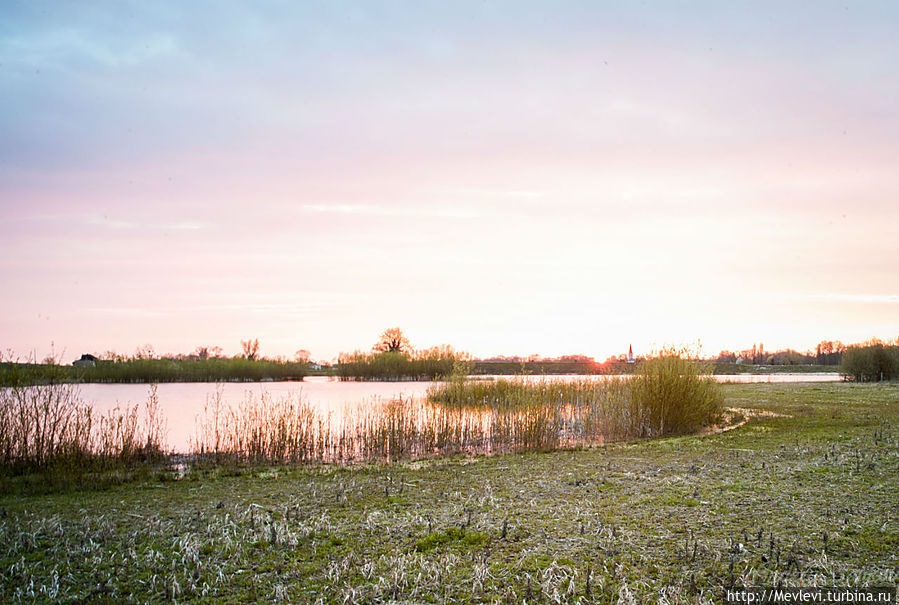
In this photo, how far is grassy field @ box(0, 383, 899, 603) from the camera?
4.44 meters

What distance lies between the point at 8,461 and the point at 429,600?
946cm

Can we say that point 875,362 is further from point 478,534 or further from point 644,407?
point 478,534

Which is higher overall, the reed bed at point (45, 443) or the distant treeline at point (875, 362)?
the distant treeline at point (875, 362)

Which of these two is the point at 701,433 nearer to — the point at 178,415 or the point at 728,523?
the point at 728,523

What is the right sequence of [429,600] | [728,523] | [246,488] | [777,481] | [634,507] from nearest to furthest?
[429,600]
[728,523]
[634,507]
[777,481]
[246,488]

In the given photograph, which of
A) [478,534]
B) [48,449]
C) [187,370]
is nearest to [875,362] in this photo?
[478,534]

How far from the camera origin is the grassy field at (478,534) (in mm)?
4441

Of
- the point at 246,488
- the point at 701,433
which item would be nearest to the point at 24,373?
the point at 246,488

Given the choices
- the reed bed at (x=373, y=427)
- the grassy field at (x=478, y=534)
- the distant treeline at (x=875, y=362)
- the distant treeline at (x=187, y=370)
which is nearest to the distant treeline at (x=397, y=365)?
the distant treeline at (x=187, y=370)

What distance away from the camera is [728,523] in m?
5.74

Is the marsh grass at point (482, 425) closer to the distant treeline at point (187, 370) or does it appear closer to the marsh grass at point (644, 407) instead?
the marsh grass at point (644, 407)

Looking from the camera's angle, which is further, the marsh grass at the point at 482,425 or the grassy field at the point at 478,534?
the marsh grass at the point at 482,425

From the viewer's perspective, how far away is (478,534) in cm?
554

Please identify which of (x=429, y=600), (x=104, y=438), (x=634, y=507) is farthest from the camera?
(x=104, y=438)
